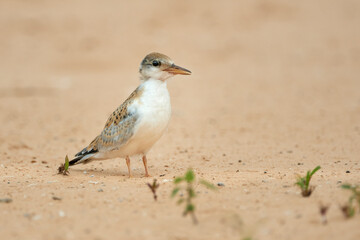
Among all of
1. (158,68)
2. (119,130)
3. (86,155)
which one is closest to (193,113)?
(86,155)

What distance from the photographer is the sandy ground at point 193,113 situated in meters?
4.88

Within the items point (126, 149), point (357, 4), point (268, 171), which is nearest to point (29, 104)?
point (126, 149)

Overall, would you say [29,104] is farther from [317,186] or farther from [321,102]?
[317,186]

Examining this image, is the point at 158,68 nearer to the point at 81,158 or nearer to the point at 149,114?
the point at 149,114

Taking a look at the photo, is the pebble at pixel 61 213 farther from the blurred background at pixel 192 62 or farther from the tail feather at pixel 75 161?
the blurred background at pixel 192 62

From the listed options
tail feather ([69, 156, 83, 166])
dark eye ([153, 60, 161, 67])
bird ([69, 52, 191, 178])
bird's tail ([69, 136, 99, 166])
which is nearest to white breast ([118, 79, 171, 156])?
bird ([69, 52, 191, 178])

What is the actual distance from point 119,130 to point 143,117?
0.49 meters

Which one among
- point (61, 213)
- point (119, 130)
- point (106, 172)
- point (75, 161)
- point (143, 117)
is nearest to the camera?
point (61, 213)

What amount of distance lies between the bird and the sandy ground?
432 mm

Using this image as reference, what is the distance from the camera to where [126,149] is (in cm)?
707

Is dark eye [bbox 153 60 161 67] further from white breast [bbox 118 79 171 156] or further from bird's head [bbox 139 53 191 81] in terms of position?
white breast [bbox 118 79 171 156]

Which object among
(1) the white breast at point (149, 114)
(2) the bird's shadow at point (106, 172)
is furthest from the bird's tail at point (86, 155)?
(1) the white breast at point (149, 114)

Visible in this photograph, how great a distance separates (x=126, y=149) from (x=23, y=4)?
17060 millimetres

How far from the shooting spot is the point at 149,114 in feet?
22.1
